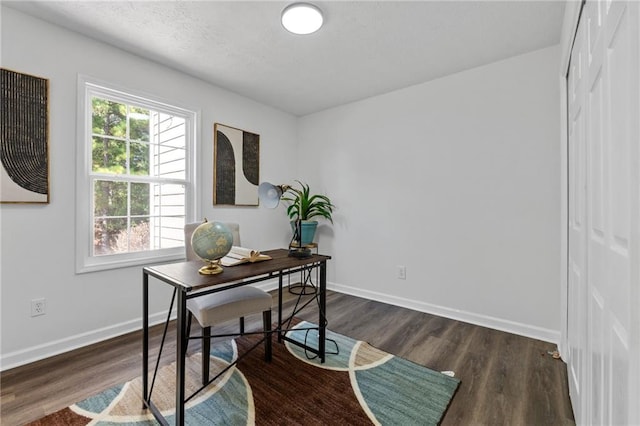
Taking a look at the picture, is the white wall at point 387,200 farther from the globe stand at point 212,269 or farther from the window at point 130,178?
the globe stand at point 212,269

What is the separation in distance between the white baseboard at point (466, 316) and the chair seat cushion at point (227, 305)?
70.6 inches

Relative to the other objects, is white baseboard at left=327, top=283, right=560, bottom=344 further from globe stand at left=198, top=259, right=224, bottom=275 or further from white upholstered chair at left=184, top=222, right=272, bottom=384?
globe stand at left=198, top=259, right=224, bottom=275

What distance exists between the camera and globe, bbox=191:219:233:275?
1.42 metres

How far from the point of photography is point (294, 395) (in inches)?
64.4

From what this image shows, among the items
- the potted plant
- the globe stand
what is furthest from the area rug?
the potted plant

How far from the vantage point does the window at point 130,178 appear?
2.27 meters

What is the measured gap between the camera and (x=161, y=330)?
8.23 ft

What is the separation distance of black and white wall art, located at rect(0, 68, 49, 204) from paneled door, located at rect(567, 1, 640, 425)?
2963 mm

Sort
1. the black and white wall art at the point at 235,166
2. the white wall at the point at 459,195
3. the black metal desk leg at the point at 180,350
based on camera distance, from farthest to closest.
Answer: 1. the black and white wall art at the point at 235,166
2. the white wall at the point at 459,195
3. the black metal desk leg at the point at 180,350

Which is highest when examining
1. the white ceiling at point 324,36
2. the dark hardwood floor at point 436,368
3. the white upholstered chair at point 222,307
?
the white ceiling at point 324,36

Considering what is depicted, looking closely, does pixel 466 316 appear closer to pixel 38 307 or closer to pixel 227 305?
pixel 227 305

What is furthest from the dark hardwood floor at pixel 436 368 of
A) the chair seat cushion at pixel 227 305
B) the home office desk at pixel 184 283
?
the chair seat cushion at pixel 227 305

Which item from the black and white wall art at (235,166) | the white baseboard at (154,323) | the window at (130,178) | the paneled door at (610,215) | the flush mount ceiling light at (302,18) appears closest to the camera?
the paneled door at (610,215)

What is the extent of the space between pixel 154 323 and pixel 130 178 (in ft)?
4.34
